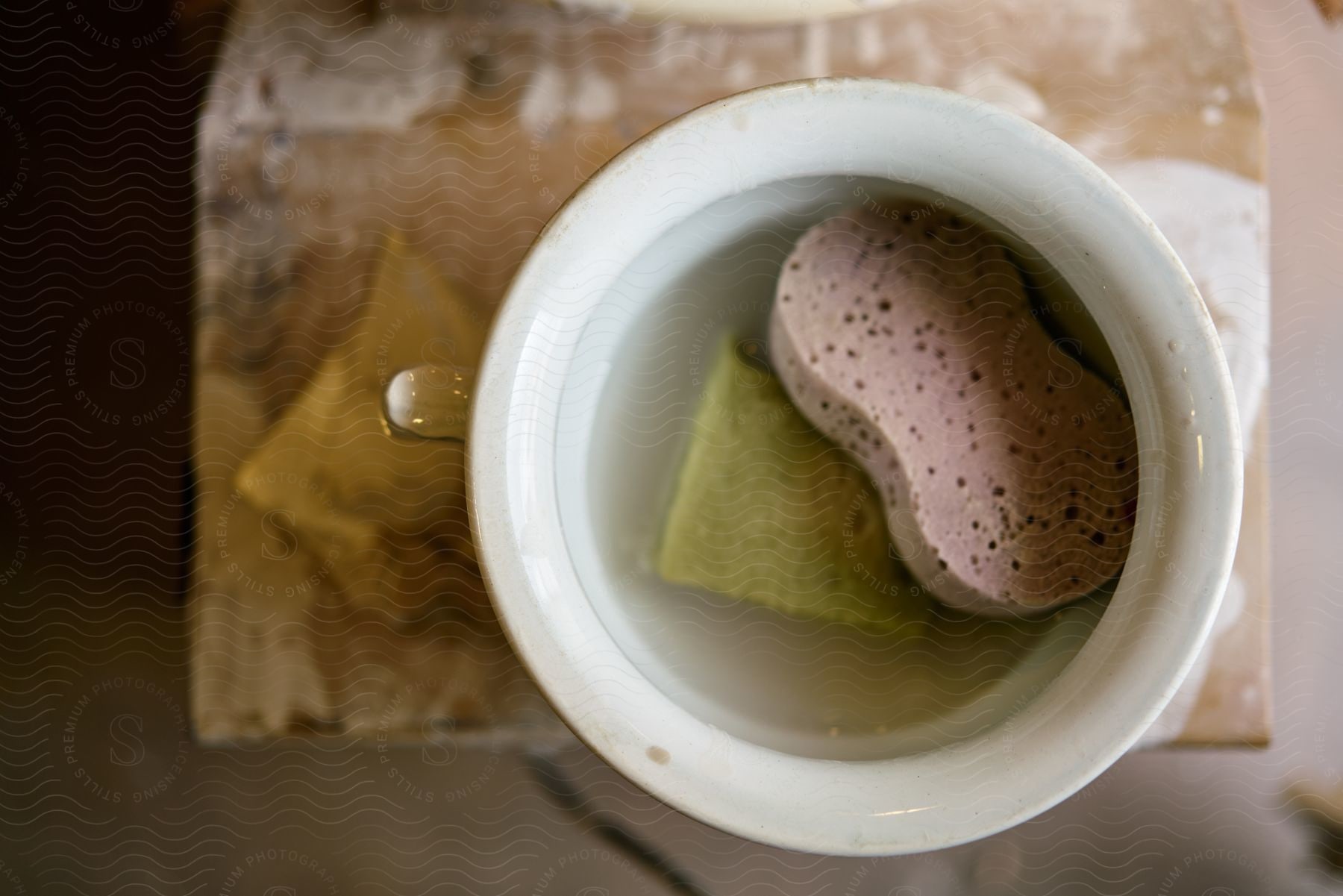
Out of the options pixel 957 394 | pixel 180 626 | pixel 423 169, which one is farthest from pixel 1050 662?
pixel 180 626

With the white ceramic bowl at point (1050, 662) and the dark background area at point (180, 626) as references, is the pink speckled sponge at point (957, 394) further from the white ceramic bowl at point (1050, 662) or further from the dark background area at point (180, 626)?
the dark background area at point (180, 626)

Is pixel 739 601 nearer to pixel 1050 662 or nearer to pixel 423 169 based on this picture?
pixel 1050 662

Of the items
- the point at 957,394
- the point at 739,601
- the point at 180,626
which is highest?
the point at 957,394

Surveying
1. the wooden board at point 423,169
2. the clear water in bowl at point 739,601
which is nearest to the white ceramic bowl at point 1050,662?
the clear water in bowl at point 739,601

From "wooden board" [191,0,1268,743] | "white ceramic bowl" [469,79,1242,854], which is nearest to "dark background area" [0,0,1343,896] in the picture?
"wooden board" [191,0,1268,743]

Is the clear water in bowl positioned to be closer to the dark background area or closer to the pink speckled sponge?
the pink speckled sponge

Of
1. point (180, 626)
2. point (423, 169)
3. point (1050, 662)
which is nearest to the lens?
point (1050, 662)
